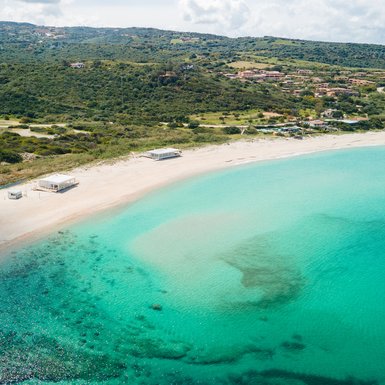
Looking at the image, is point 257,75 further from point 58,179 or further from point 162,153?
point 58,179

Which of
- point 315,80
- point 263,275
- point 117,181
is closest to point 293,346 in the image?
point 263,275

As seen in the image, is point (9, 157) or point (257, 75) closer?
point (9, 157)

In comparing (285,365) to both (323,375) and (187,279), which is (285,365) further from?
(187,279)

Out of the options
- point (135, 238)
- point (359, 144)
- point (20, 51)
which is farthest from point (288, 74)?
point (135, 238)

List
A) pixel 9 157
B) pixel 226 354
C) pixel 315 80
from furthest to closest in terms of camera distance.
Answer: pixel 315 80 → pixel 9 157 → pixel 226 354

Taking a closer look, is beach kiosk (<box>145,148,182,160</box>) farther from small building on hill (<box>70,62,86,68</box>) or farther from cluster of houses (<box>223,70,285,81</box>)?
cluster of houses (<box>223,70,285,81</box>)

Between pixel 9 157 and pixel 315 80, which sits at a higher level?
pixel 315 80
